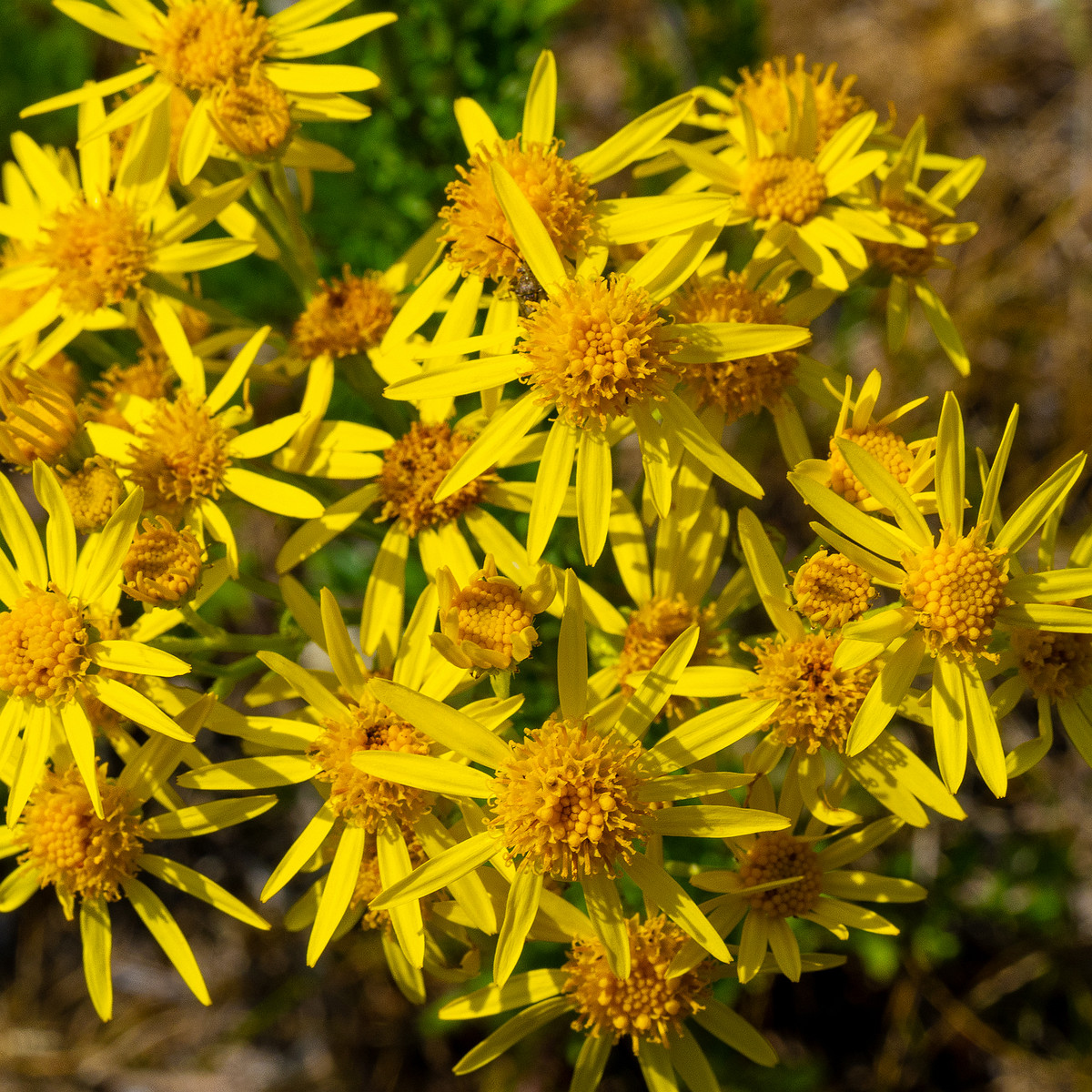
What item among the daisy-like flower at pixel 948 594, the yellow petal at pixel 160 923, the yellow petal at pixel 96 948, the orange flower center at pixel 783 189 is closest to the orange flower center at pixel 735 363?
the orange flower center at pixel 783 189

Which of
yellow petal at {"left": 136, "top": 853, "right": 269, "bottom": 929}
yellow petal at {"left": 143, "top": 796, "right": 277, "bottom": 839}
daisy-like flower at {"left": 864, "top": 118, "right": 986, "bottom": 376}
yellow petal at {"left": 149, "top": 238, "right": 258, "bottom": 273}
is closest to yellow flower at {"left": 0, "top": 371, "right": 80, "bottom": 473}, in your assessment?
yellow petal at {"left": 149, "top": 238, "right": 258, "bottom": 273}

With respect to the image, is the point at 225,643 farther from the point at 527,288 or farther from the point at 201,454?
the point at 527,288

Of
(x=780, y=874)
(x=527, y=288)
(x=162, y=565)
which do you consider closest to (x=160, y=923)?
(x=162, y=565)

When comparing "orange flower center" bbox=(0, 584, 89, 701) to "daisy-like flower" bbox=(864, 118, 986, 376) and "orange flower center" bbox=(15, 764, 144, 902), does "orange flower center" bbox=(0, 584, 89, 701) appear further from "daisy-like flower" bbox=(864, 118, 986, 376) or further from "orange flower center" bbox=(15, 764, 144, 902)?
"daisy-like flower" bbox=(864, 118, 986, 376)

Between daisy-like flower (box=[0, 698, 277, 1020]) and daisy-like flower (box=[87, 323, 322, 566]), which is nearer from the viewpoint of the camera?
daisy-like flower (box=[0, 698, 277, 1020])

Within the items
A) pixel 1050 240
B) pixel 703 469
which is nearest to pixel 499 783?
pixel 703 469

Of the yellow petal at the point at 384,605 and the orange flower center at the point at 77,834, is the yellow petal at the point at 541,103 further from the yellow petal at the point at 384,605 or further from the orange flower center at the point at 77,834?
the orange flower center at the point at 77,834
